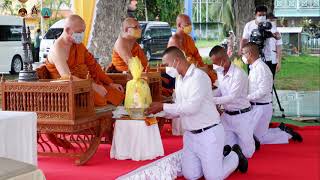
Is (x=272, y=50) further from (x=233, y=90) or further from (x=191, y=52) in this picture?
(x=233, y=90)

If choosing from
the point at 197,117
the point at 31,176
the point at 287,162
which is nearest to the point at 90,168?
the point at 197,117

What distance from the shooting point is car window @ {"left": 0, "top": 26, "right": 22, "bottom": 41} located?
49.4 feet

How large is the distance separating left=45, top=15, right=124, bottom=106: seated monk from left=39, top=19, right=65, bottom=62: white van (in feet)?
26.1

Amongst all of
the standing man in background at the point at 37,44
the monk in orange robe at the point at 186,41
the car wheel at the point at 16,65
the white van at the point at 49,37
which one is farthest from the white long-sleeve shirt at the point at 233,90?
the car wheel at the point at 16,65

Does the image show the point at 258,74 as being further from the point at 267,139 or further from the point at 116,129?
the point at 116,129

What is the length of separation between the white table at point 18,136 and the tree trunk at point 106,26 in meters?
4.44

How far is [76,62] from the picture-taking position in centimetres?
534

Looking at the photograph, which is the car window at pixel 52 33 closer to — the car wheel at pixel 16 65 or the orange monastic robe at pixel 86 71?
the car wheel at pixel 16 65

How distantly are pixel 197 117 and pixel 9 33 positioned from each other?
12.0m

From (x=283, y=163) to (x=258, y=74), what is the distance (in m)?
0.99

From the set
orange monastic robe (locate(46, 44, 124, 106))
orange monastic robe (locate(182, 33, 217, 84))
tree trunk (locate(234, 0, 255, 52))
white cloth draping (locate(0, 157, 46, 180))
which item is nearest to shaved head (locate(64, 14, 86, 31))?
orange monastic robe (locate(46, 44, 124, 106))

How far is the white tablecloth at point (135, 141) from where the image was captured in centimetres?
487

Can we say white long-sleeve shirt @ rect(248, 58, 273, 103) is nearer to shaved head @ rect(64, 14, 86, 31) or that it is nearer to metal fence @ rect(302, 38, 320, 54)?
shaved head @ rect(64, 14, 86, 31)

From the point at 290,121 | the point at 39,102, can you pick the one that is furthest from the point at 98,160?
the point at 290,121
